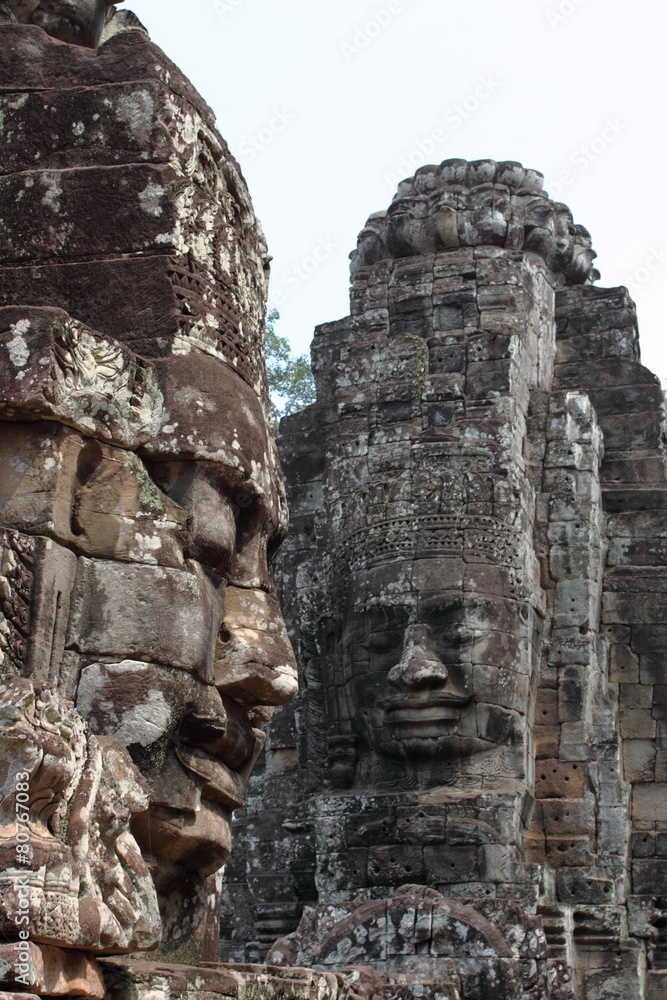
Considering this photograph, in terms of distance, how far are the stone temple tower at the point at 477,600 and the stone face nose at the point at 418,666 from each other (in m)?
0.03

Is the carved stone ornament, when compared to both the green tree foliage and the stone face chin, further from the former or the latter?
the green tree foliage

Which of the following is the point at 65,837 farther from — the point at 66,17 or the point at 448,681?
the point at 448,681

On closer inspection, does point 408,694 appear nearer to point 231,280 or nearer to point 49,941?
point 231,280

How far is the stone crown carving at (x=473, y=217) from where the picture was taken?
1577 centimetres

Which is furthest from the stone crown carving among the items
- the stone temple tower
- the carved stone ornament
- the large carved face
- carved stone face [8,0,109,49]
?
the carved stone ornament

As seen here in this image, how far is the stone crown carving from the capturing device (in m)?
15.8

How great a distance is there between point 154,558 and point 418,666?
8.22 m

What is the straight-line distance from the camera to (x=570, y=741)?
14.0 metres

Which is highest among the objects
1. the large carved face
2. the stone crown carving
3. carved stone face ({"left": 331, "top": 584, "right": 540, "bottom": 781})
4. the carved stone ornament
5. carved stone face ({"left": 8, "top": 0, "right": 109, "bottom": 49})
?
the stone crown carving

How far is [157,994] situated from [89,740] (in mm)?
780

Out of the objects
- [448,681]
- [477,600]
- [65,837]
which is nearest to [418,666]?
[448,681]

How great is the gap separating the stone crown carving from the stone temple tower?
0.09ft

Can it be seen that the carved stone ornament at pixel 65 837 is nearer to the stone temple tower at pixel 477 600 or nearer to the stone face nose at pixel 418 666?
the stone temple tower at pixel 477 600

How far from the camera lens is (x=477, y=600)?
44.8ft
